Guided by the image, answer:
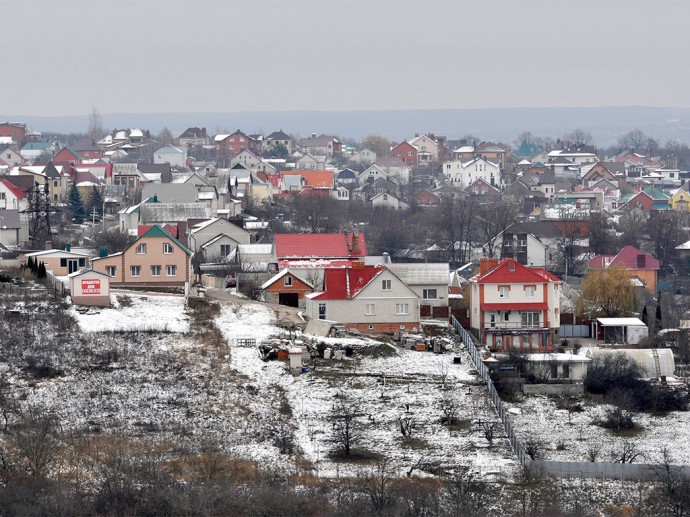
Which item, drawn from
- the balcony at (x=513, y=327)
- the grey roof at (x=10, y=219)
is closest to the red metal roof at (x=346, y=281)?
the balcony at (x=513, y=327)

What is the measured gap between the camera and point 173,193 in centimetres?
6469

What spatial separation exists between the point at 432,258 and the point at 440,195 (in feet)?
90.6

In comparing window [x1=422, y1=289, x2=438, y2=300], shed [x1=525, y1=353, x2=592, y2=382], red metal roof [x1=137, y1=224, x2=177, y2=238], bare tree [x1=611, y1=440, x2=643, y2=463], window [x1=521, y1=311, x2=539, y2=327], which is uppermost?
red metal roof [x1=137, y1=224, x2=177, y2=238]

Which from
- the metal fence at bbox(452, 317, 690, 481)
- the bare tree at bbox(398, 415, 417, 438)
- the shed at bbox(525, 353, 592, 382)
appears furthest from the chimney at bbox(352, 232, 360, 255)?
the metal fence at bbox(452, 317, 690, 481)

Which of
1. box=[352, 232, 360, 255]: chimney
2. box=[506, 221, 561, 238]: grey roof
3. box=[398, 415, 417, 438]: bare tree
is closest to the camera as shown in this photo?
box=[398, 415, 417, 438]: bare tree

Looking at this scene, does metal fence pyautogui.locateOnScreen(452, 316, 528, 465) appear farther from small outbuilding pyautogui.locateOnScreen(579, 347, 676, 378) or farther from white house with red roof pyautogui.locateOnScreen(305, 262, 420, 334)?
small outbuilding pyautogui.locateOnScreen(579, 347, 676, 378)

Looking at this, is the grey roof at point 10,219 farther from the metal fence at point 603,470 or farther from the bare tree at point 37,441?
the metal fence at point 603,470

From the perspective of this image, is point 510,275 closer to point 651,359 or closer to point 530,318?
point 530,318

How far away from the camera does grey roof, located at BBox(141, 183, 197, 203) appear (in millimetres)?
64312

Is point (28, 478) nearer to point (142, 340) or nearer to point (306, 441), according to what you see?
point (306, 441)

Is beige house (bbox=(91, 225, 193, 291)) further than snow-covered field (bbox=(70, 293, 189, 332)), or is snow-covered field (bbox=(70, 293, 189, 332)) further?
beige house (bbox=(91, 225, 193, 291))

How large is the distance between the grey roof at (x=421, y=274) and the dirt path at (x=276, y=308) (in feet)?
10.4

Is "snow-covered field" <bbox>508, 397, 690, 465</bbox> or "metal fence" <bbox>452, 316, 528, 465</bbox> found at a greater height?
"metal fence" <bbox>452, 316, 528, 465</bbox>

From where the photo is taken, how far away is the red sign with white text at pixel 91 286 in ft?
132
